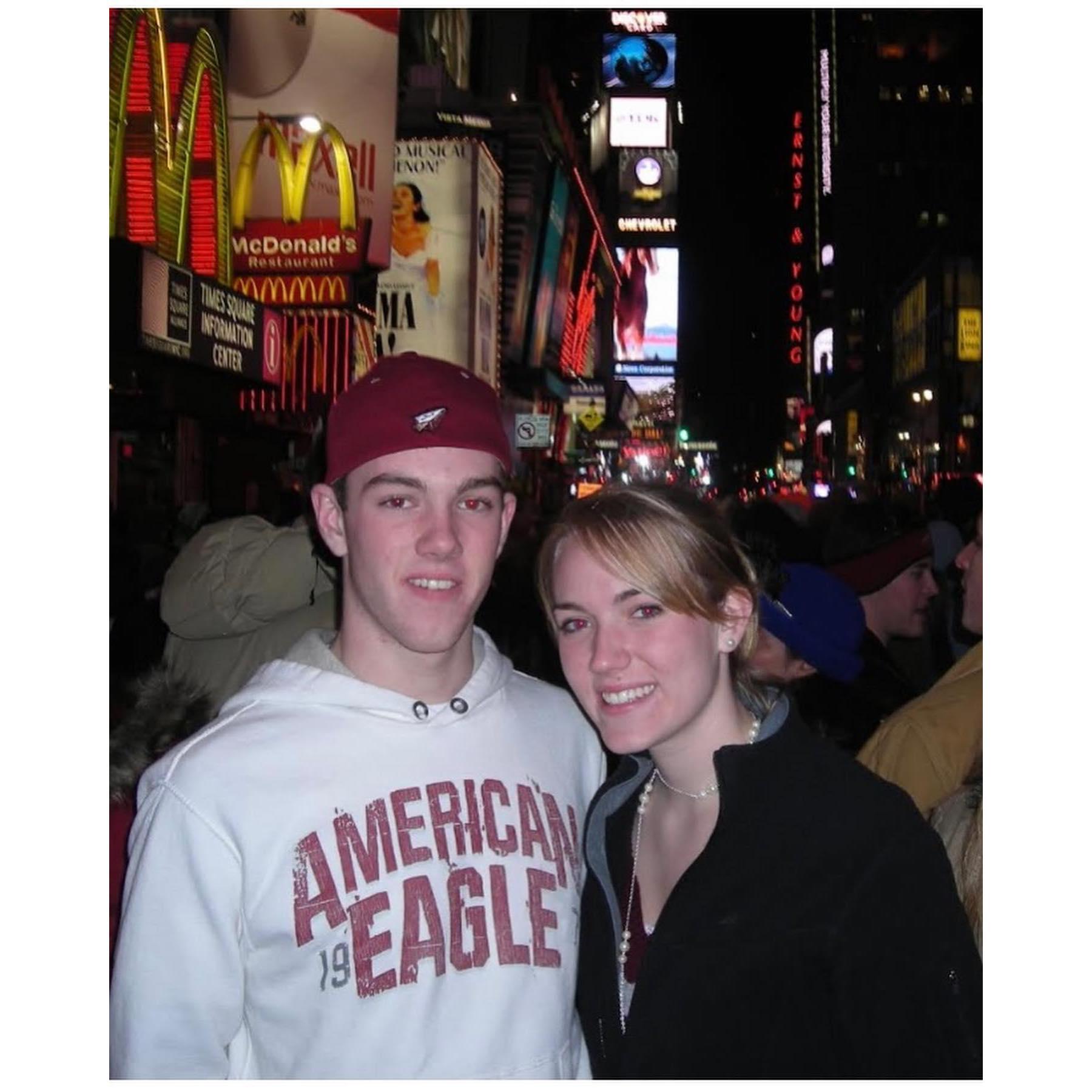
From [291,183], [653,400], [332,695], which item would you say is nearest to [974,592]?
[332,695]

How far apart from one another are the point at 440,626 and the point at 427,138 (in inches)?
716

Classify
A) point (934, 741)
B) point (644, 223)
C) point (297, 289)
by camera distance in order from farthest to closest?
1. point (644, 223)
2. point (297, 289)
3. point (934, 741)

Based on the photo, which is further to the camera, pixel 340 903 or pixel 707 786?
pixel 707 786

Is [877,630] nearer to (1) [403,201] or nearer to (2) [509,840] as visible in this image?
(2) [509,840]

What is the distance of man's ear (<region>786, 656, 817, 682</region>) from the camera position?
4.91m

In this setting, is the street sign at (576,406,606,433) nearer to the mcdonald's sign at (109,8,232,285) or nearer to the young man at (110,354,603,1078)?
the mcdonald's sign at (109,8,232,285)

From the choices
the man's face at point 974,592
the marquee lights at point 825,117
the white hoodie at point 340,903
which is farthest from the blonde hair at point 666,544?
the marquee lights at point 825,117

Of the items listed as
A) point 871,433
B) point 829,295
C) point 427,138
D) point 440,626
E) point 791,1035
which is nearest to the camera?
point 791,1035

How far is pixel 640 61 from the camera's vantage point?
65.8 m

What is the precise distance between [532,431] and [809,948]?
1951 centimetres

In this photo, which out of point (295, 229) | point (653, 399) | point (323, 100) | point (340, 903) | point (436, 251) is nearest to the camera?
point (340, 903)
